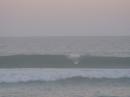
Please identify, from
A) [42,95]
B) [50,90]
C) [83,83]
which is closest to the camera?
[42,95]

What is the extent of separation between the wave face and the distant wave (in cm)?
12

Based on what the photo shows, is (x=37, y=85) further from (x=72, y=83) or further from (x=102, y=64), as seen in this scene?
(x=102, y=64)

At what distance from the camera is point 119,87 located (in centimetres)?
458

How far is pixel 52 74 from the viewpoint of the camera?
15.1 feet

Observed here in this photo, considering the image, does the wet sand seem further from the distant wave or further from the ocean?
the distant wave

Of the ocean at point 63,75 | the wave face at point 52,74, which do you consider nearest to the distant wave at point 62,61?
the ocean at point 63,75

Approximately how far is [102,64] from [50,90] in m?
0.88

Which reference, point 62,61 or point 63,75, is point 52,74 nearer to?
point 63,75

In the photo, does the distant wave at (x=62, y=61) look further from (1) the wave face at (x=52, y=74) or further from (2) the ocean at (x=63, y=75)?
(1) the wave face at (x=52, y=74)

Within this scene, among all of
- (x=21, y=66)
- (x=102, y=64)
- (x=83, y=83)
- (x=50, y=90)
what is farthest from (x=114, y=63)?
(x=21, y=66)

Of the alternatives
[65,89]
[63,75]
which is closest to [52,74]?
[63,75]

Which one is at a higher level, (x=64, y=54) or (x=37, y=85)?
(x=64, y=54)

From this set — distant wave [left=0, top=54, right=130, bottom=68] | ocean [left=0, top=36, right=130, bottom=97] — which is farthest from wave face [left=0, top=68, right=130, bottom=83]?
distant wave [left=0, top=54, right=130, bottom=68]

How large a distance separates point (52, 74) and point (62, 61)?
0.31m
